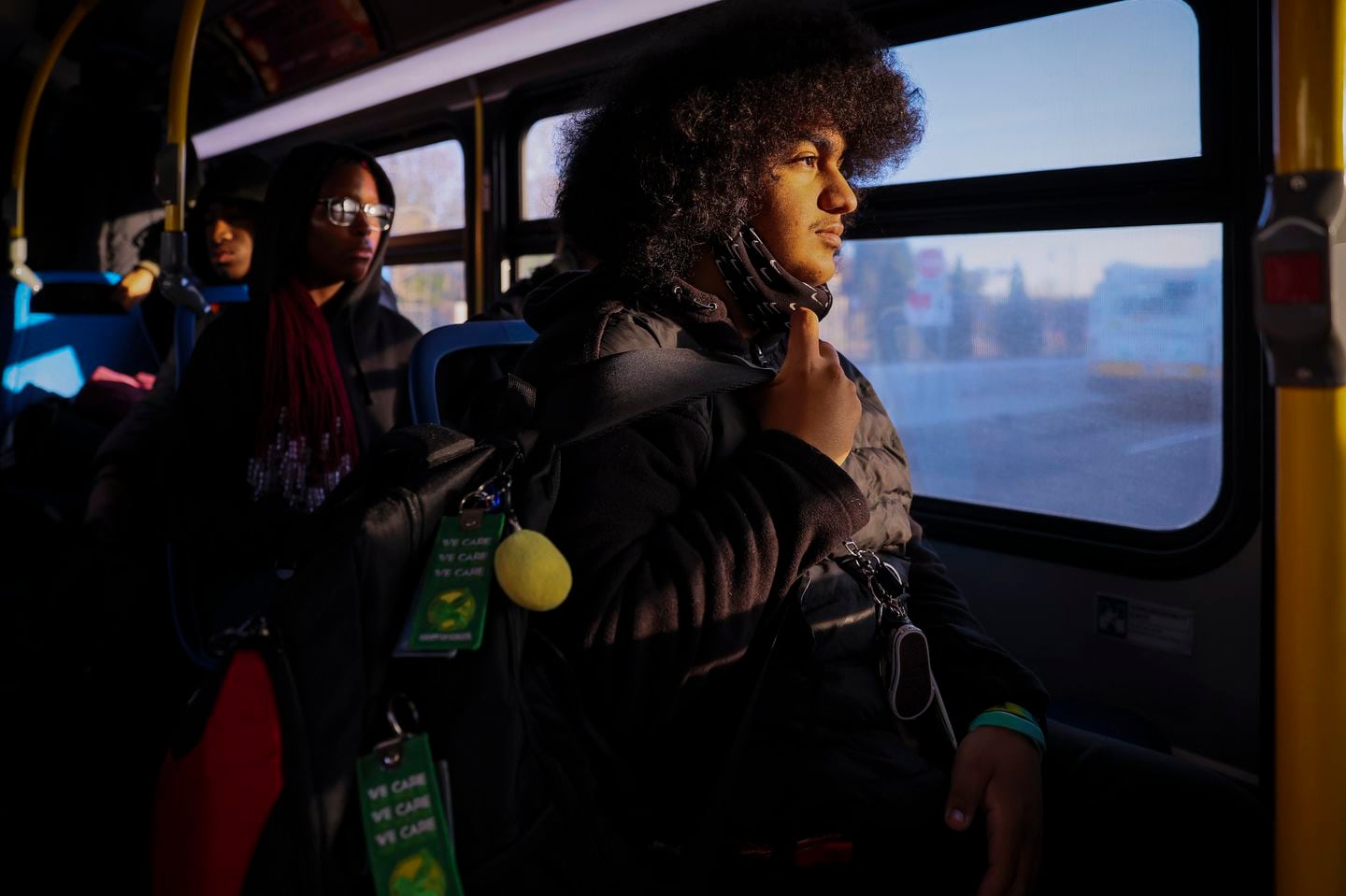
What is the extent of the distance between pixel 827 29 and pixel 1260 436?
126 cm

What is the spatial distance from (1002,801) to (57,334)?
5074mm

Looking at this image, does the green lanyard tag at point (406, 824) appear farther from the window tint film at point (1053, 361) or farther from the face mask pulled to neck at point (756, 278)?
the window tint film at point (1053, 361)

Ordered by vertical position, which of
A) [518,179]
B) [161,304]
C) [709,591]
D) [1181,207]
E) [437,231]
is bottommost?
[709,591]

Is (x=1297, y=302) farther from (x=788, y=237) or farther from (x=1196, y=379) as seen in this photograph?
(x=1196, y=379)

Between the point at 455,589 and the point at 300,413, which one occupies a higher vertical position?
the point at 300,413

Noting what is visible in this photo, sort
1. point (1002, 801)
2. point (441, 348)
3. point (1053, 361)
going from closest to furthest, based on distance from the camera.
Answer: point (1002, 801) < point (441, 348) < point (1053, 361)

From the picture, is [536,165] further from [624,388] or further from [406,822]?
[406,822]

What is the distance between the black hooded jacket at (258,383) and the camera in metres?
2.28

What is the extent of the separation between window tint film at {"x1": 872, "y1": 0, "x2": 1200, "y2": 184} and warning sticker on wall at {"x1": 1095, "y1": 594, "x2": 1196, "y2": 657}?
1005 millimetres

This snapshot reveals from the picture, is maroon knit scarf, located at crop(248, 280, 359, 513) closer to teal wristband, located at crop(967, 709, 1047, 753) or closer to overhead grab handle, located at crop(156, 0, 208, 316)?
overhead grab handle, located at crop(156, 0, 208, 316)

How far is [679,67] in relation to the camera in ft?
4.91

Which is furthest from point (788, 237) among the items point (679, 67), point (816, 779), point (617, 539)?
point (816, 779)

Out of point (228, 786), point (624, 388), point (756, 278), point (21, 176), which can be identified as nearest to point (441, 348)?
point (756, 278)

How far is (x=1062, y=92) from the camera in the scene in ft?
7.43
